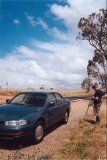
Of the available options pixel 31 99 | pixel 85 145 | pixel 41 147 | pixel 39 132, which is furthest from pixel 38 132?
pixel 31 99

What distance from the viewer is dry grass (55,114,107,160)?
8.20 metres

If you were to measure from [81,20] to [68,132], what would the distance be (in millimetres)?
27824

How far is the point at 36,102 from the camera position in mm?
10797

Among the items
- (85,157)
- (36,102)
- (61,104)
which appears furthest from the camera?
(61,104)

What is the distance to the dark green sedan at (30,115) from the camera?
860 centimetres

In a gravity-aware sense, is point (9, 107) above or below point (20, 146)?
above

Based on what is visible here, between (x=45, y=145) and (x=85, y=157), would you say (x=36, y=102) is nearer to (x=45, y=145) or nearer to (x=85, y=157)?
(x=45, y=145)

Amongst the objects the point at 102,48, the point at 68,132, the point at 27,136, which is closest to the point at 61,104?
the point at 68,132

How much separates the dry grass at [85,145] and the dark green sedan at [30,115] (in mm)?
991

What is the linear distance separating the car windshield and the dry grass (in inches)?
64.3

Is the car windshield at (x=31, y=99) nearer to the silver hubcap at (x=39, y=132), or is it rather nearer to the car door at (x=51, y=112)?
the car door at (x=51, y=112)

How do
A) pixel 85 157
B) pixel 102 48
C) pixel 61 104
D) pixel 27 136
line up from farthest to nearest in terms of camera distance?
pixel 102 48
pixel 61 104
pixel 27 136
pixel 85 157

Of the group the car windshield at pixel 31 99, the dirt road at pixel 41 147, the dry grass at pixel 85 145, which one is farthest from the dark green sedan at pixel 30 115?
the dry grass at pixel 85 145

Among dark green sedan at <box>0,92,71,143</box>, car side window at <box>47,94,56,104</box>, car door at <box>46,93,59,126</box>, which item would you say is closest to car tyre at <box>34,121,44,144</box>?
dark green sedan at <box>0,92,71,143</box>
